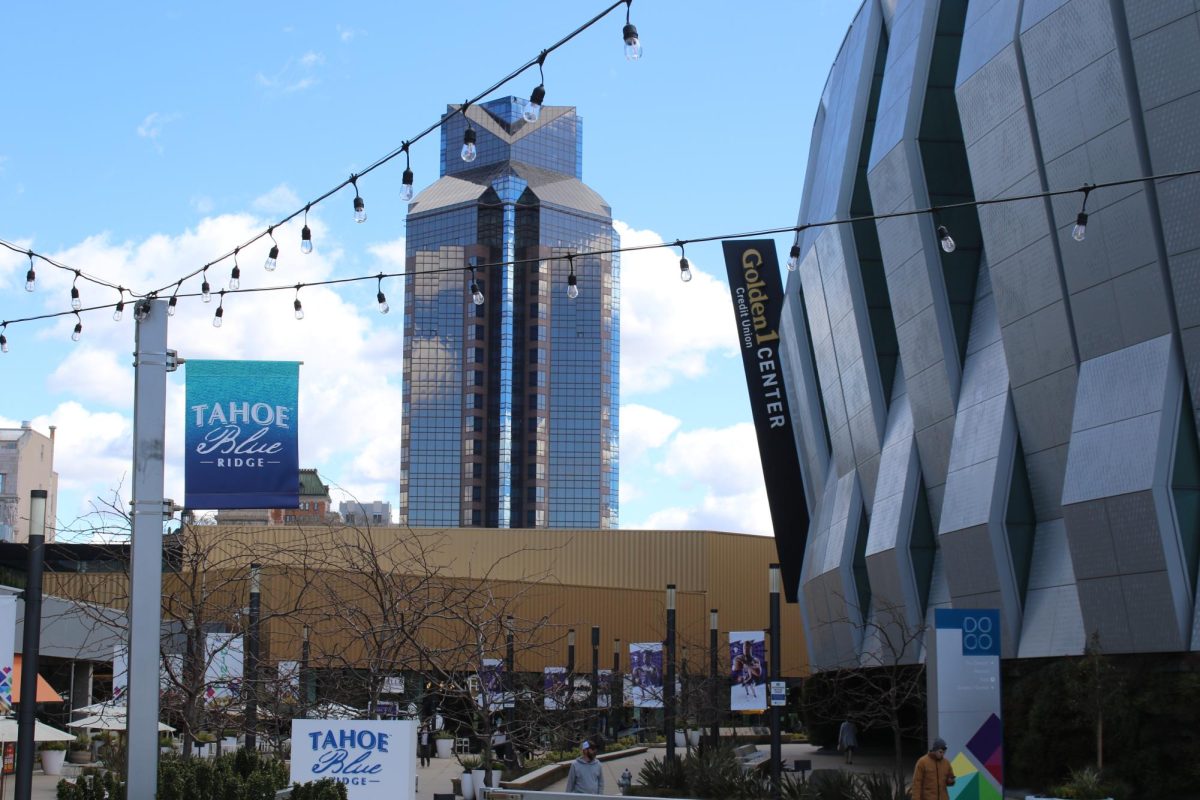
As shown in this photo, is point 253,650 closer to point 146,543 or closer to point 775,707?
point 775,707

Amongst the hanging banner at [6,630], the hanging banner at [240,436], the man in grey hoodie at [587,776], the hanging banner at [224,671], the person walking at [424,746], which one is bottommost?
the person walking at [424,746]

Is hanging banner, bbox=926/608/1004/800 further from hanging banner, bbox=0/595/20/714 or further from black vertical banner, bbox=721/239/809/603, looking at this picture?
black vertical banner, bbox=721/239/809/603

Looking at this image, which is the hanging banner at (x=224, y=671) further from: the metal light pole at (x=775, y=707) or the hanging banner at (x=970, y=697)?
the hanging banner at (x=970, y=697)

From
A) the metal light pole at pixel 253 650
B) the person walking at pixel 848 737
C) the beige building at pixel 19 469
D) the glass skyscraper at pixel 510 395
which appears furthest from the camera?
the glass skyscraper at pixel 510 395

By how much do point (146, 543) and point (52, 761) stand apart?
31.7 metres

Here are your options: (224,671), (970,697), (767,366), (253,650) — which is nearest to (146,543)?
(970,697)

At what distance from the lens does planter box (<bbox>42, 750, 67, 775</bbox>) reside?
4116cm

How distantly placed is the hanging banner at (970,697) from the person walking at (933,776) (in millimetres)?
378

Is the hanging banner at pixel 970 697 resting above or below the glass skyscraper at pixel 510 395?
below

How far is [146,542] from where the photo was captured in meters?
13.4

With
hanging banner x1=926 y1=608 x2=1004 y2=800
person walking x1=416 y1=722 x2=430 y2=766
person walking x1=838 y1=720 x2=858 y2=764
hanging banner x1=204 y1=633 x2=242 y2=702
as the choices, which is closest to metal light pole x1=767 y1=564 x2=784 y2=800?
hanging banner x1=926 y1=608 x2=1004 y2=800

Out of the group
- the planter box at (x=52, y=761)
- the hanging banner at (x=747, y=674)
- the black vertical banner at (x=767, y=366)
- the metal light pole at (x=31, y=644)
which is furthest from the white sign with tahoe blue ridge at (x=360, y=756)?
the black vertical banner at (x=767, y=366)

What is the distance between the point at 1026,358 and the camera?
25.6 m

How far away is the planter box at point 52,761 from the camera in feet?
135
